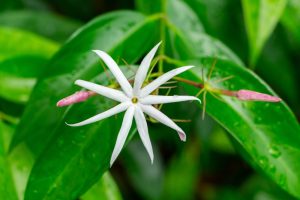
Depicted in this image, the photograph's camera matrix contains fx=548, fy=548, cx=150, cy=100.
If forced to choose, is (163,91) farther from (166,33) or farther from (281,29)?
(281,29)

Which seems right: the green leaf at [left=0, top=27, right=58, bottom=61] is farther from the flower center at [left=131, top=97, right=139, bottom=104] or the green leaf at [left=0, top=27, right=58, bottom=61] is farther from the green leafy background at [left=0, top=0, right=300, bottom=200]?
the flower center at [left=131, top=97, right=139, bottom=104]

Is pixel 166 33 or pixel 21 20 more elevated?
pixel 21 20

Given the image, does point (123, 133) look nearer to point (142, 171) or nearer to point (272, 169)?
point (272, 169)

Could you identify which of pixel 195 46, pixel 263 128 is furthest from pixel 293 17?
pixel 263 128

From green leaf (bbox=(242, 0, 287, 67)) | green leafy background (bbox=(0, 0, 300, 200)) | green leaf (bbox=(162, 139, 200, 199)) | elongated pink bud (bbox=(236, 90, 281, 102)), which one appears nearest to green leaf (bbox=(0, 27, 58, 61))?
green leafy background (bbox=(0, 0, 300, 200))

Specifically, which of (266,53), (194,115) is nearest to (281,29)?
(266,53)
